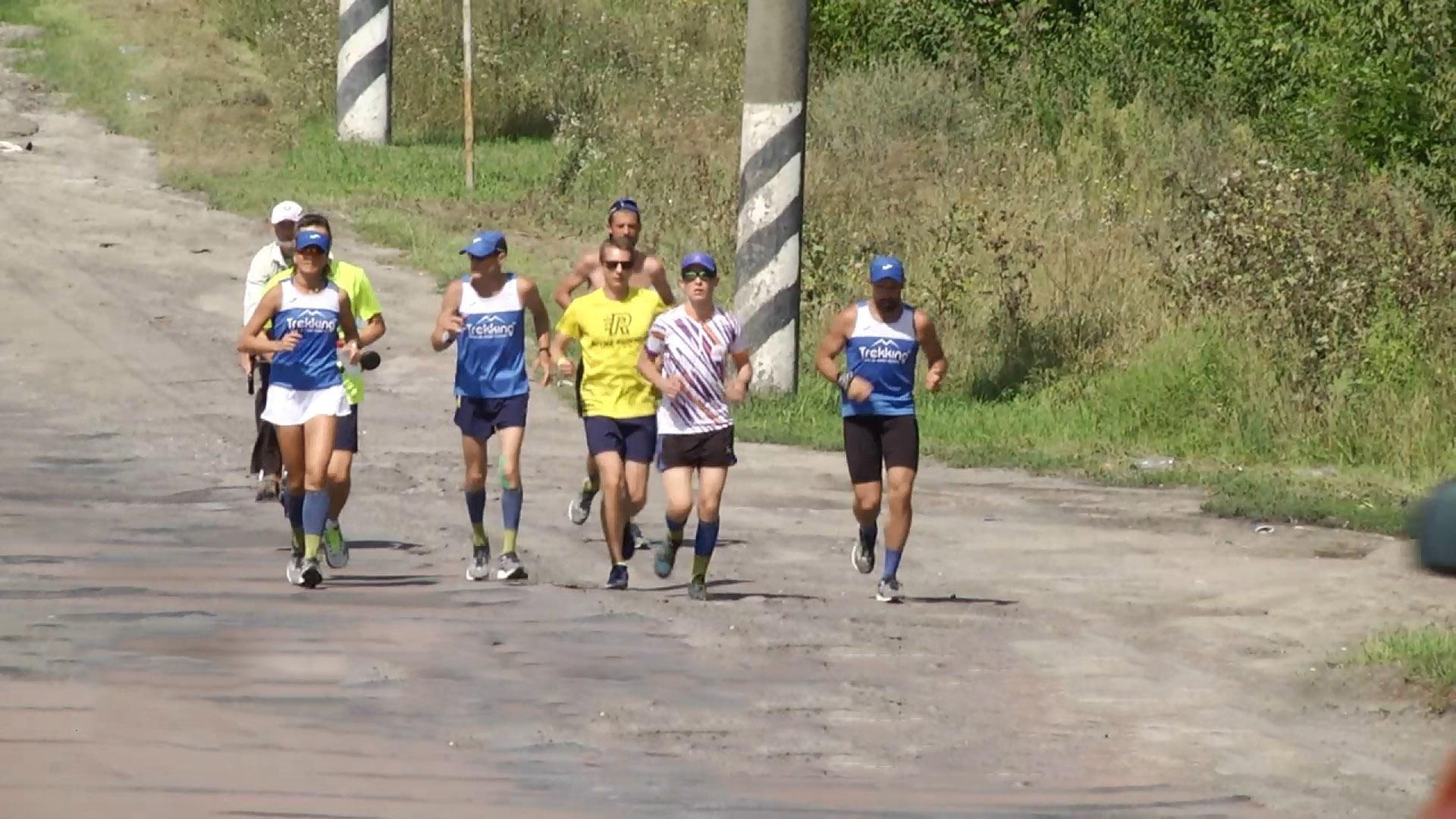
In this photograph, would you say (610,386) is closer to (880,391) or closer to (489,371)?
(489,371)

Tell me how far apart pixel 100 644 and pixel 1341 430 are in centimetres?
970

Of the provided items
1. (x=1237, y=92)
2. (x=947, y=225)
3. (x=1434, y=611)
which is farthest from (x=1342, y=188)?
(x=1434, y=611)

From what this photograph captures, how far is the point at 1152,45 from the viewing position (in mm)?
28750

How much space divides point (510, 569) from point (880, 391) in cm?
210

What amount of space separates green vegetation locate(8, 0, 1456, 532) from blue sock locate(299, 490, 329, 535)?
5.80 metres

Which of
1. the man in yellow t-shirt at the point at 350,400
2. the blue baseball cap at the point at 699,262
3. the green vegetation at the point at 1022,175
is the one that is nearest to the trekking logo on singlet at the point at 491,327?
the man in yellow t-shirt at the point at 350,400

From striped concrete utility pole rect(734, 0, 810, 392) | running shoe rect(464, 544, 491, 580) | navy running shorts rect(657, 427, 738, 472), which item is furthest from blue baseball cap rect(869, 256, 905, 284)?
striped concrete utility pole rect(734, 0, 810, 392)

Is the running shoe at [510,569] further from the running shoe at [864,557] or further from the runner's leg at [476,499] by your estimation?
the running shoe at [864,557]

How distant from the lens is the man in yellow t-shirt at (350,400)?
13.6m

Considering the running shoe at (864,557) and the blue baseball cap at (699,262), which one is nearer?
the blue baseball cap at (699,262)

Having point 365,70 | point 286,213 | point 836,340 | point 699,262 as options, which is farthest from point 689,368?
point 365,70

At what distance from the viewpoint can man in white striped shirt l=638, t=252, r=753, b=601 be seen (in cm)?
1320

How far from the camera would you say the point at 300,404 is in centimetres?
1324

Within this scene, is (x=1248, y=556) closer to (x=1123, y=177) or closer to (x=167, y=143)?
(x=1123, y=177)
